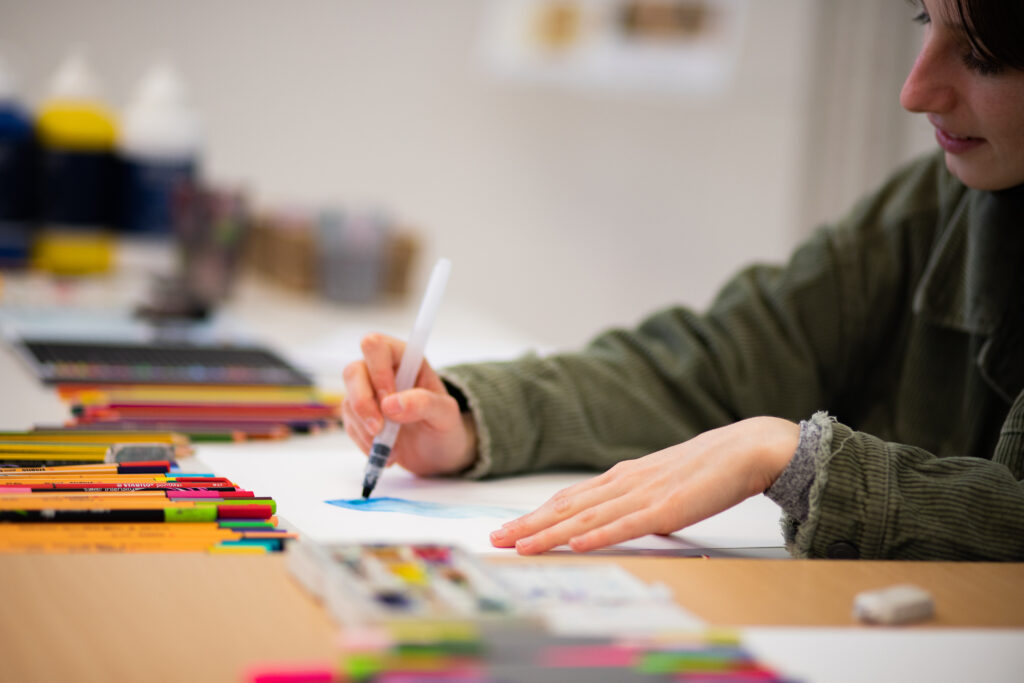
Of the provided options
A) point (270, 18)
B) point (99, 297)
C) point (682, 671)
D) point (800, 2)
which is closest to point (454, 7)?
point (270, 18)

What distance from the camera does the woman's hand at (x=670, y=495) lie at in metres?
0.67

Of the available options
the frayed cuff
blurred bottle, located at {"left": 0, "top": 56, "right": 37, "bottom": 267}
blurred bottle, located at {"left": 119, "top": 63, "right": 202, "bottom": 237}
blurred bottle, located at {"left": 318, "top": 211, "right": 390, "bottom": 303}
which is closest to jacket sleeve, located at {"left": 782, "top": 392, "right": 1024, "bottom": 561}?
the frayed cuff

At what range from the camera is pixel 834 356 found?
1.02 m

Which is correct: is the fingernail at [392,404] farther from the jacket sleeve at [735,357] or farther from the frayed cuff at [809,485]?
the frayed cuff at [809,485]

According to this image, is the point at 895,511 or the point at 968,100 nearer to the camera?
the point at 895,511

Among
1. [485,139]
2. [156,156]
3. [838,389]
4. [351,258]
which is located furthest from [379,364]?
[485,139]

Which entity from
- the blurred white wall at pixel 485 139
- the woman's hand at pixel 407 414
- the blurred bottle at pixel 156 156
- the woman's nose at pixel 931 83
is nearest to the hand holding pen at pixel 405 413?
the woman's hand at pixel 407 414

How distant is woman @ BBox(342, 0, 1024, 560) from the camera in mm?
677

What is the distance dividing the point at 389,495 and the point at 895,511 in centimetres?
35

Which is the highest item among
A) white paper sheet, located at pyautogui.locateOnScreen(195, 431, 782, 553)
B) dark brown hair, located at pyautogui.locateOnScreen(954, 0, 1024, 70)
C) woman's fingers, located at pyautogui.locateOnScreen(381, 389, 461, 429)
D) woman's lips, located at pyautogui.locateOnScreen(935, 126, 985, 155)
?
dark brown hair, located at pyautogui.locateOnScreen(954, 0, 1024, 70)

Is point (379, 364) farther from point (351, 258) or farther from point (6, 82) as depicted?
point (6, 82)

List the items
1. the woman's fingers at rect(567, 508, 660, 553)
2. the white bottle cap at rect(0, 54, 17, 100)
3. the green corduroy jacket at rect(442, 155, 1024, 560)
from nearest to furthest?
1. the woman's fingers at rect(567, 508, 660, 553)
2. the green corduroy jacket at rect(442, 155, 1024, 560)
3. the white bottle cap at rect(0, 54, 17, 100)

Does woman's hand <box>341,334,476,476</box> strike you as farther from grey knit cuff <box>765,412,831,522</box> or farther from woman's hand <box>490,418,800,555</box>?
grey knit cuff <box>765,412,831,522</box>

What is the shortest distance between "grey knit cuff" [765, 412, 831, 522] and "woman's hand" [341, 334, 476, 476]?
0.86 feet
